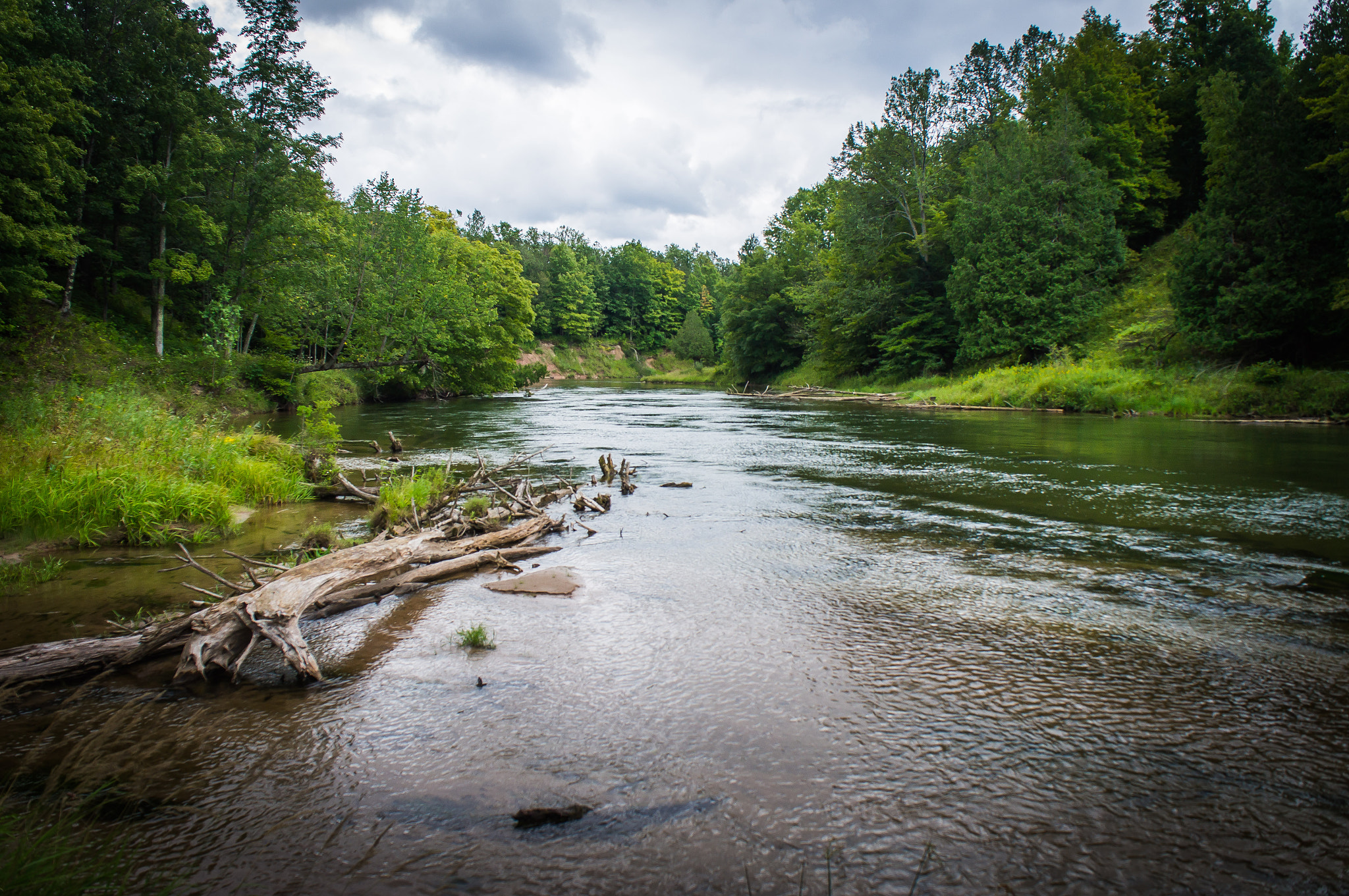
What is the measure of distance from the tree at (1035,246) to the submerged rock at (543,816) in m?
34.9

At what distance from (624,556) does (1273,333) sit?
26.1 meters

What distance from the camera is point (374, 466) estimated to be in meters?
A: 12.9

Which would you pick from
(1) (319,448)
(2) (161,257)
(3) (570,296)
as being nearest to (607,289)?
(3) (570,296)

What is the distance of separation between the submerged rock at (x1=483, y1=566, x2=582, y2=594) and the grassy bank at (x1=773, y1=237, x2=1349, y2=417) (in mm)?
24672

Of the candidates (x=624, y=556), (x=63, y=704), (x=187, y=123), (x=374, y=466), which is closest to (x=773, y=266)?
(x=187, y=123)

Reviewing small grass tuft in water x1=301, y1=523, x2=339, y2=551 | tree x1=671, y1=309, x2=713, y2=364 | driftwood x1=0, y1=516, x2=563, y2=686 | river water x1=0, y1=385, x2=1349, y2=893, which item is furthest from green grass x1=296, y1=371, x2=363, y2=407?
tree x1=671, y1=309, x2=713, y2=364

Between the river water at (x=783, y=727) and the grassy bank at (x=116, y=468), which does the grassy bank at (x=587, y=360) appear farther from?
the river water at (x=783, y=727)

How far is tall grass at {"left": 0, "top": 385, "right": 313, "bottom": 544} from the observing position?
719cm

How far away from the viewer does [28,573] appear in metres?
6.15

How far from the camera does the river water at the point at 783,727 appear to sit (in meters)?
2.66

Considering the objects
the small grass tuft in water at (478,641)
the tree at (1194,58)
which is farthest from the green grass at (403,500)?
the tree at (1194,58)

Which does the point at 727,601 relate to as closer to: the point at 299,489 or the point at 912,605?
the point at 912,605

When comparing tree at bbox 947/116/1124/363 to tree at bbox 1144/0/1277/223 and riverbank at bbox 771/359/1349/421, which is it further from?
tree at bbox 1144/0/1277/223

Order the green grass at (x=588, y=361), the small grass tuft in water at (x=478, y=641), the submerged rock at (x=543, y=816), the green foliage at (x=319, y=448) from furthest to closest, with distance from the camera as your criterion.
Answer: the green grass at (x=588, y=361), the green foliage at (x=319, y=448), the small grass tuft in water at (x=478, y=641), the submerged rock at (x=543, y=816)
